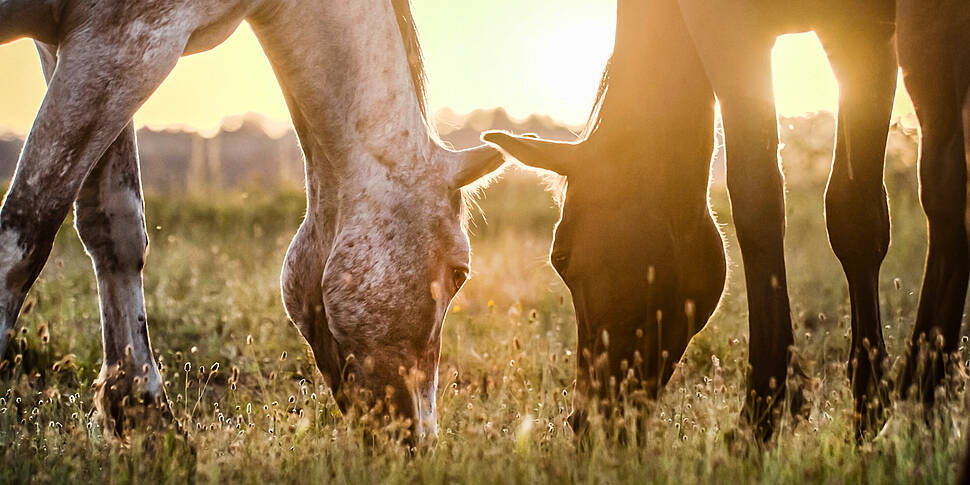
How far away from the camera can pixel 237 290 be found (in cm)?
737

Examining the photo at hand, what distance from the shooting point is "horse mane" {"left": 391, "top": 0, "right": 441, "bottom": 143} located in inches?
173

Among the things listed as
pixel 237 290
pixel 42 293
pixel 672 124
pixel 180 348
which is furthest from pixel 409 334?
pixel 42 293

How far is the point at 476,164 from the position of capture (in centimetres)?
417

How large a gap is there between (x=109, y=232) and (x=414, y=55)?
5.34ft

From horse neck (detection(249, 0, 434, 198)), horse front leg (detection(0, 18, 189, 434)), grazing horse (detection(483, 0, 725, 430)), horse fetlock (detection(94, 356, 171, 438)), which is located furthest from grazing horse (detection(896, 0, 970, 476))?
horse fetlock (detection(94, 356, 171, 438))

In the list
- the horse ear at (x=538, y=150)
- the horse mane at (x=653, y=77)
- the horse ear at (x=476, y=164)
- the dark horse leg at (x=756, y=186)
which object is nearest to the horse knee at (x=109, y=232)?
the horse ear at (x=476, y=164)

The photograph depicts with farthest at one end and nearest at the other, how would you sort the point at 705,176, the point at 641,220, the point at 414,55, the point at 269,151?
the point at 269,151 → the point at 414,55 → the point at 705,176 → the point at 641,220

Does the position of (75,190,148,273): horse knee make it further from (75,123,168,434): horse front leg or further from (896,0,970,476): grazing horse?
(896,0,970,476): grazing horse

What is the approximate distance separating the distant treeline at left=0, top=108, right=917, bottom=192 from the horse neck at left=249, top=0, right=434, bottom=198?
1.80 feet

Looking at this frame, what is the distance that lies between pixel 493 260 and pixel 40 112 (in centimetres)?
529

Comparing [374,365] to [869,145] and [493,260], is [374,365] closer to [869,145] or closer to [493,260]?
[869,145]

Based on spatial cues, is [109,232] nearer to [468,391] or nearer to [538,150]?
[468,391]

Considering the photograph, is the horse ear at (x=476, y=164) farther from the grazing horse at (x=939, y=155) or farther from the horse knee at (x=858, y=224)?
the grazing horse at (x=939, y=155)

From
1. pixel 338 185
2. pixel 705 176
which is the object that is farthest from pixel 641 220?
pixel 338 185
